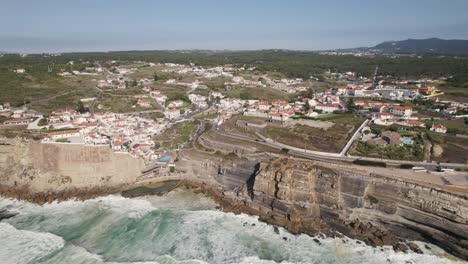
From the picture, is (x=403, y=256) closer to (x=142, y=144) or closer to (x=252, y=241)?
(x=252, y=241)

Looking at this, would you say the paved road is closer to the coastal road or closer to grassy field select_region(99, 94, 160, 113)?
the coastal road

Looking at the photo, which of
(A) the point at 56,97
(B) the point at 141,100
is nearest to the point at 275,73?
(B) the point at 141,100

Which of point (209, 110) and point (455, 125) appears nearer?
point (455, 125)

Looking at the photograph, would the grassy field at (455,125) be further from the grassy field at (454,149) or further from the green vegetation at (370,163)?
the green vegetation at (370,163)

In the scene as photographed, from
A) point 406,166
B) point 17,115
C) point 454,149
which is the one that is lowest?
point 406,166

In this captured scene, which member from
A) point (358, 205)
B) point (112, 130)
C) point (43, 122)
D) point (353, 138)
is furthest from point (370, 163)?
point (43, 122)

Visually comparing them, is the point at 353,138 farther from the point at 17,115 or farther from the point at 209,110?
the point at 17,115
